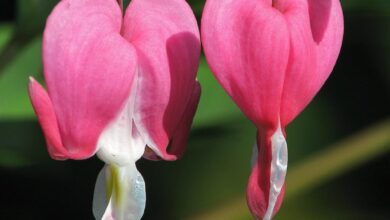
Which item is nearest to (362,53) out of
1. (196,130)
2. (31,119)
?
(196,130)

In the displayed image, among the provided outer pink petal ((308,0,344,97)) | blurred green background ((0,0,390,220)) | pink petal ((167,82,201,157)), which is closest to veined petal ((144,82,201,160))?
pink petal ((167,82,201,157))

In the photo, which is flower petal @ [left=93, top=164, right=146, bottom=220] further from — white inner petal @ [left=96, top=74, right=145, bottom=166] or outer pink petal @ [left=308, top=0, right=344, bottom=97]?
outer pink petal @ [left=308, top=0, right=344, bottom=97]

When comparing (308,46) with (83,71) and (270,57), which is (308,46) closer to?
(270,57)

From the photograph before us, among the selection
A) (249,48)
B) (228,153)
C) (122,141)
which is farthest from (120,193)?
(228,153)

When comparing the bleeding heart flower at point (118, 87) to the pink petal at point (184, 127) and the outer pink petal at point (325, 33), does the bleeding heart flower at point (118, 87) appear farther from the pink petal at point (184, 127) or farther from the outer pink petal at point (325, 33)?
the outer pink petal at point (325, 33)

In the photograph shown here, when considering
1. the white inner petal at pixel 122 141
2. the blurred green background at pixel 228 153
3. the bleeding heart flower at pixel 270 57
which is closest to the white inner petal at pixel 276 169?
the bleeding heart flower at pixel 270 57
